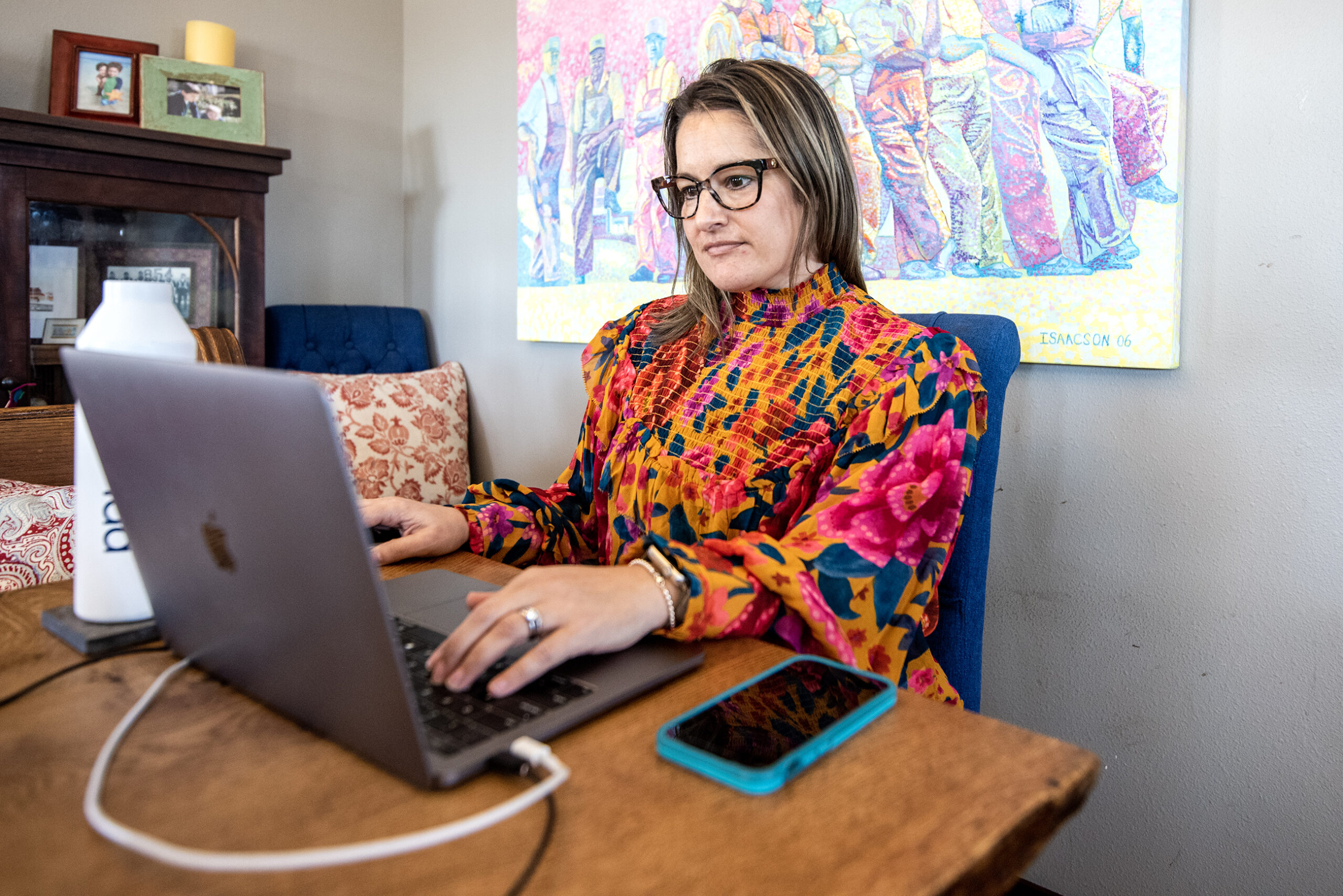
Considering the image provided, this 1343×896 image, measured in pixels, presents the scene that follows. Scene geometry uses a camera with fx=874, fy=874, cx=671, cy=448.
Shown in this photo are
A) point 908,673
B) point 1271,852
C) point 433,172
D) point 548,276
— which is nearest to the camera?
point 908,673

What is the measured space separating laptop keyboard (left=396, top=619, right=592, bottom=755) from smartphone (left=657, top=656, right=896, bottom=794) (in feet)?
0.28

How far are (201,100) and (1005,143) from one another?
6.26 feet

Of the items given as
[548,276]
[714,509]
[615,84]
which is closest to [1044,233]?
[714,509]

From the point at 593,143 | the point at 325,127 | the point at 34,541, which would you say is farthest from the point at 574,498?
the point at 325,127

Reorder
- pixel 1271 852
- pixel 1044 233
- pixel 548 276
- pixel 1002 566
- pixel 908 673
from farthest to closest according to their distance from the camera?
pixel 548 276 → pixel 1002 566 → pixel 1044 233 → pixel 1271 852 → pixel 908 673

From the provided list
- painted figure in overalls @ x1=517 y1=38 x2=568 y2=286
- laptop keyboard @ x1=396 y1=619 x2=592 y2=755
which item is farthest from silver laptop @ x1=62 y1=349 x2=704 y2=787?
painted figure in overalls @ x1=517 y1=38 x2=568 y2=286

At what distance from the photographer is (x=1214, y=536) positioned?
1285 millimetres

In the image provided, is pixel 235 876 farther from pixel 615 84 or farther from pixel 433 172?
pixel 433 172

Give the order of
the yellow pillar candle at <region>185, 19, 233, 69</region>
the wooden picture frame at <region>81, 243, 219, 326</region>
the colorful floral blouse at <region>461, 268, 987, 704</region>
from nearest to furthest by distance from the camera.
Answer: the colorful floral blouse at <region>461, 268, 987, 704</region>
the wooden picture frame at <region>81, 243, 219, 326</region>
the yellow pillar candle at <region>185, 19, 233, 69</region>

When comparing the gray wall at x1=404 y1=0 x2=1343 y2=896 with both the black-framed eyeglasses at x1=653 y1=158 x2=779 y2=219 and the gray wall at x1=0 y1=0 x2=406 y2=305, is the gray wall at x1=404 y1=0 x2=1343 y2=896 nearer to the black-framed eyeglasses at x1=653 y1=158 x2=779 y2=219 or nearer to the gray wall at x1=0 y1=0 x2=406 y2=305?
the black-framed eyeglasses at x1=653 y1=158 x2=779 y2=219

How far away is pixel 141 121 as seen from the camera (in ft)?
6.84

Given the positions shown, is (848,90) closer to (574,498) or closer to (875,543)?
(574,498)

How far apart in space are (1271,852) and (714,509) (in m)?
0.98

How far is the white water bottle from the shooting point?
61 centimetres
